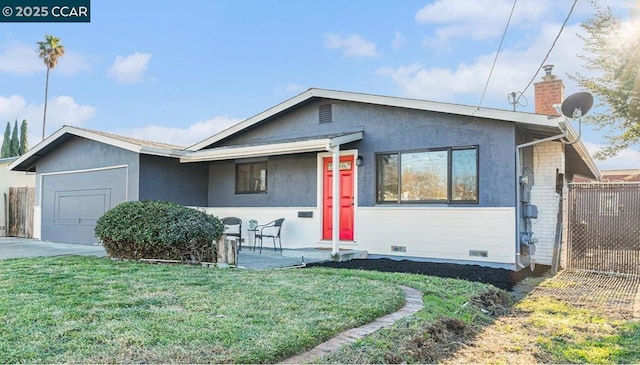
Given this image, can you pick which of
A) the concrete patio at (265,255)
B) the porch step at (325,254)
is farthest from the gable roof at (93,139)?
the porch step at (325,254)

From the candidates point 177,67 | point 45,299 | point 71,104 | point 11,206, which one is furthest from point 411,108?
point 71,104

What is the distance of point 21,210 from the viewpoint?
53.0 feet

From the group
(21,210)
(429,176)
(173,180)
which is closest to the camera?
(429,176)

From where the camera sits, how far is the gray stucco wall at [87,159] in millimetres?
11148

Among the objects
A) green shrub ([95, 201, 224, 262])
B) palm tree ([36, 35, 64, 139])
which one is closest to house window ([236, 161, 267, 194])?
green shrub ([95, 201, 224, 262])

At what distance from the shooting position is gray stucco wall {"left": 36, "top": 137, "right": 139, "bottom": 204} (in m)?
11.1

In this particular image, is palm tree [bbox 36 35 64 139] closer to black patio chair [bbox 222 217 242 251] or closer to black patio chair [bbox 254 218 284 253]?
black patio chair [bbox 222 217 242 251]

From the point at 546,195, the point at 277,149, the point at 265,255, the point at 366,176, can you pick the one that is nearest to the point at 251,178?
the point at 277,149

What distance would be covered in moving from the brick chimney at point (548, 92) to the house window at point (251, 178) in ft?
22.3

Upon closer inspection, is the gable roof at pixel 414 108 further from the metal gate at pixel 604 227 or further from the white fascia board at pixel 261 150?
the metal gate at pixel 604 227

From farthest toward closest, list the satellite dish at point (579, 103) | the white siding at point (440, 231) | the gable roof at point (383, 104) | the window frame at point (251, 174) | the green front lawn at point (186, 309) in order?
the window frame at point (251, 174), the white siding at point (440, 231), the gable roof at point (383, 104), the satellite dish at point (579, 103), the green front lawn at point (186, 309)

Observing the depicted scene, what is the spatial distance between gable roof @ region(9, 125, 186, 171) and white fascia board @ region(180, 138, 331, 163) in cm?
51

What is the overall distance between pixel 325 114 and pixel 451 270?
4891 mm

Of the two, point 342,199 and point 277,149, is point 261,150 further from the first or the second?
point 342,199
